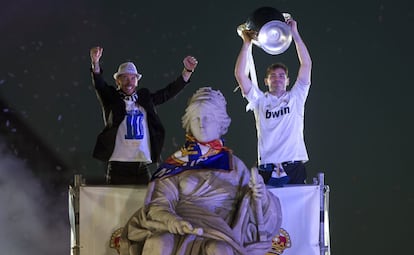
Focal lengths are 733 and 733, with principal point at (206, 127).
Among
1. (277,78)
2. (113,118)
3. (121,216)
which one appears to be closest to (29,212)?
(113,118)

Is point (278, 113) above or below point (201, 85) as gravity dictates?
below

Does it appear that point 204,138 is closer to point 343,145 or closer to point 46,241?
point 343,145

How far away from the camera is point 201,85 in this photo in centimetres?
521

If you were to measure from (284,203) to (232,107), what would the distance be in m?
1.56

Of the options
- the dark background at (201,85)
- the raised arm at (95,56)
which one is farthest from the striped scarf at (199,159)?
the dark background at (201,85)

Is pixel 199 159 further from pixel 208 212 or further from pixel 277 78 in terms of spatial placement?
pixel 277 78

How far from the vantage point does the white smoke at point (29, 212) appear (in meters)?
5.28

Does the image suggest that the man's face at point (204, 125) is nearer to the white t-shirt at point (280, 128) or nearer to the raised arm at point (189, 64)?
the white t-shirt at point (280, 128)

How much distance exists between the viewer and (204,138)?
331 cm

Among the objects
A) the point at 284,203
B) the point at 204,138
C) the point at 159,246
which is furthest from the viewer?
the point at 284,203

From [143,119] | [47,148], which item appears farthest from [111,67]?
[143,119]

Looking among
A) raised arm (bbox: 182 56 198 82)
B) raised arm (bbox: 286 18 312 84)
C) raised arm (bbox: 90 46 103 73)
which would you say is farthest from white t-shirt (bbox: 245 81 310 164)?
raised arm (bbox: 90 46 103 73)

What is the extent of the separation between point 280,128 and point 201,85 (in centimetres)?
140

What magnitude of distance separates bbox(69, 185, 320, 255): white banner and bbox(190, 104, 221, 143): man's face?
0.56 metres
